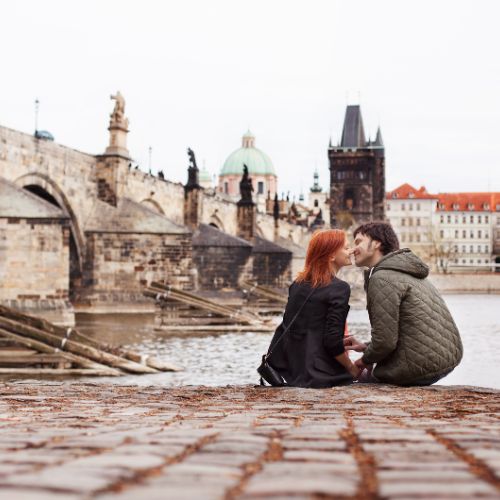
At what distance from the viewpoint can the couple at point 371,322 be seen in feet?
19.9

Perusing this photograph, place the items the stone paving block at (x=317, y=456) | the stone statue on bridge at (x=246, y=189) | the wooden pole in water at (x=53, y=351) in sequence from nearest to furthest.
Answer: the stone paving block at (x=317, y=456), the wooden pole in water at (x=53, y=351), the stone statue on bridge at (x=246, y=189)

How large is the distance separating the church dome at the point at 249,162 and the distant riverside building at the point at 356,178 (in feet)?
83.2

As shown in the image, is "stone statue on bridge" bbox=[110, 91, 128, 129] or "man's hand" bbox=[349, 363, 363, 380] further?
"stone statue on bridge" bbox=[110, 91, 128, 129]

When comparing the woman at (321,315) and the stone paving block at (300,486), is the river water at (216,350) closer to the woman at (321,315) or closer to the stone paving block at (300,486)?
the woman at (321,315)

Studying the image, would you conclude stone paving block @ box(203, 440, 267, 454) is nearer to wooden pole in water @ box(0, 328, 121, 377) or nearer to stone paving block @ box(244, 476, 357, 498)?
stone paving block @ box(244, 476, 357, 498)

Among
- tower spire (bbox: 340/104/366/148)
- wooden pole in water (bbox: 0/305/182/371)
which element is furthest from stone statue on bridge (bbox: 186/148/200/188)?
tower spire (bbox: 340/104/366/148)

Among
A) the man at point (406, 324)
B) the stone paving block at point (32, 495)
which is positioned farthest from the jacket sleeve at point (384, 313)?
the stone paving block at point (32, 495)

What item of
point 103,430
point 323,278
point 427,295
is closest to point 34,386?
point 323,278

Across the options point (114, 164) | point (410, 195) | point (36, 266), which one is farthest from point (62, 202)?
point (410, 195)

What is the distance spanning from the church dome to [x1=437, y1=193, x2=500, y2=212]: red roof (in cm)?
2425

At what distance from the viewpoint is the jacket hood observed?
6145 millimetres

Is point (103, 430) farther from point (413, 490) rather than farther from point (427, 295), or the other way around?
point (427, 295)

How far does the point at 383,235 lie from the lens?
255 inches

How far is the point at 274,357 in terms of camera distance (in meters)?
6.71
